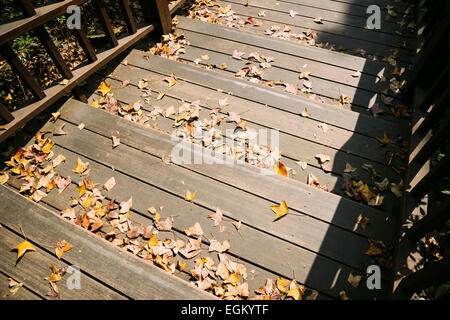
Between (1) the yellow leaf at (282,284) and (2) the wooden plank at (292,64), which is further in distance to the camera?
(2) the wooden plank at (292,64)

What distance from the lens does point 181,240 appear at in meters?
2.08

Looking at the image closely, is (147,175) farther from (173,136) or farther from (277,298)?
(277,298)

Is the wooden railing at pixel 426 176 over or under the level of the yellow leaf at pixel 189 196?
over

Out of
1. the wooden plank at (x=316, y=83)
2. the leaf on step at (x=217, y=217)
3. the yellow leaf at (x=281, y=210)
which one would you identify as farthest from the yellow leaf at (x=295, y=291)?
the wooden plank at (x=316, y=83)

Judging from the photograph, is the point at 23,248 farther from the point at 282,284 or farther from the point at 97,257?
the point at 282,284

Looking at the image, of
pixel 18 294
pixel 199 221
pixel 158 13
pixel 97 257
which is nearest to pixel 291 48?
pixel 158 13

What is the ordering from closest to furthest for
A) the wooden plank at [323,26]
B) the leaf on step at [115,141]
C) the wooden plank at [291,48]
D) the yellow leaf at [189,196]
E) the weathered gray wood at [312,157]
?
the yellow leaf at [189,196]
the weathered gray wood at [312,157]
the leaf on step at [115,141]
the wooden plank at [291,48]
the wooden plank at [323,26]

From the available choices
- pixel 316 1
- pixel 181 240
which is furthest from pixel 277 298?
pixel 316 1

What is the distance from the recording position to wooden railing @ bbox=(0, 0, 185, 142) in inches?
84.1

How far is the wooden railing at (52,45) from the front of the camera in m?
2.14

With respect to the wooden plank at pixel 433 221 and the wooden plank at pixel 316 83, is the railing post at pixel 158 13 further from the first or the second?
the wooden plank at pixel 433 221

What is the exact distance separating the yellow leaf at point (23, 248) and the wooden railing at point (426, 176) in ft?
8.73

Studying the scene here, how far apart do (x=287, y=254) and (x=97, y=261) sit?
1441mm

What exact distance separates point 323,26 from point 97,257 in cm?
440
